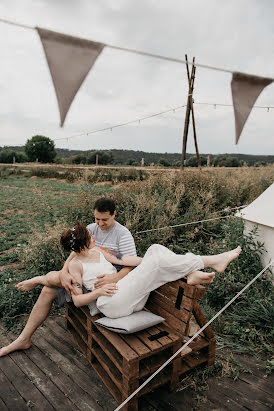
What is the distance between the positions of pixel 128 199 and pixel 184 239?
140 centimetres

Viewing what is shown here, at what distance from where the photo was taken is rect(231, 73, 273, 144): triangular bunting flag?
8.49 feet

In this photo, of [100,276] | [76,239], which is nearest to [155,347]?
[100,276]

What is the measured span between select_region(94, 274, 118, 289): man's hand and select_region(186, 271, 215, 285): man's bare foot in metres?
0.64

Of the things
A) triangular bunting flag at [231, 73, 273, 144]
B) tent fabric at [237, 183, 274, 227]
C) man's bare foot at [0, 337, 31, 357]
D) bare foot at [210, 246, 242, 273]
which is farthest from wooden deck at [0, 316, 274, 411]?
triangular bunting flag at [231, 73, 273, 144]

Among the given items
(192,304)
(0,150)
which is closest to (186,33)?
(192,304)

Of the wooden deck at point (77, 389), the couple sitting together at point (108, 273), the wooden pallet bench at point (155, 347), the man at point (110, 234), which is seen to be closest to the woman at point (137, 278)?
the couple sitting together at point (108, 273)

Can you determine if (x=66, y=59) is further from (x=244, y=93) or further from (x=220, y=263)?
(x=220, y=263)

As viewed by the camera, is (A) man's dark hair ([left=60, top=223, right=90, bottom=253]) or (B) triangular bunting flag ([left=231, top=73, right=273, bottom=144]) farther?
(B) triangular bunting flag ([left=231, top=73, right=273, bottom=144])

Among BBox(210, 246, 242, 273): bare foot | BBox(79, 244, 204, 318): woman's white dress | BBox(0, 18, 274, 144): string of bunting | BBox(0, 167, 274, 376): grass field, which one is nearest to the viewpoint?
BBox(0, 18, 274, 144): string of bunting

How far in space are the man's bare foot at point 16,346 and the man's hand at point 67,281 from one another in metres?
0.69

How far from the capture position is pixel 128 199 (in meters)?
5.81

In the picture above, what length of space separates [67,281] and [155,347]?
2.96 feet

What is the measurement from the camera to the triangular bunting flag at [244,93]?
102 inches

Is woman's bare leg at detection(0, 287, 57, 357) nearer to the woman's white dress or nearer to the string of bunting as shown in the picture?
the woman's white dress
